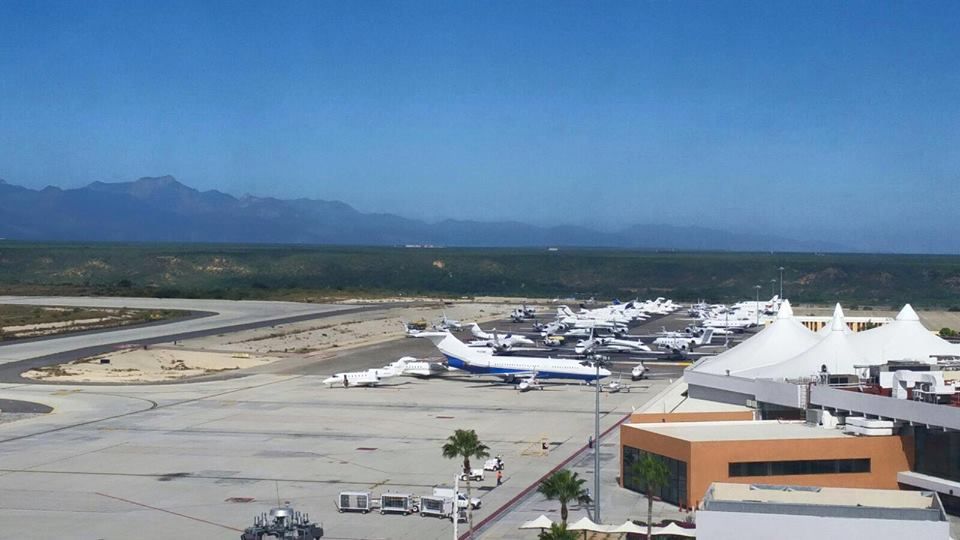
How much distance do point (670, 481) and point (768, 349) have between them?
81.9 ft

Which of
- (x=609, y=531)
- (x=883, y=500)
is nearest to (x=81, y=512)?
(x=609, y=531)

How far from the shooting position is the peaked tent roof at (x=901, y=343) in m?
69.6

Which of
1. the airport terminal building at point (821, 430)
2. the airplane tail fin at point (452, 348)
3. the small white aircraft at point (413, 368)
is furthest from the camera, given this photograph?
the small white aircraft at point (413, 368)

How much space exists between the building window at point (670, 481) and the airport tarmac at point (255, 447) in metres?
5.66

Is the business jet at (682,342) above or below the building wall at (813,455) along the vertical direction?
below

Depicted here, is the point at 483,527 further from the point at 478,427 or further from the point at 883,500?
the point at 478,427

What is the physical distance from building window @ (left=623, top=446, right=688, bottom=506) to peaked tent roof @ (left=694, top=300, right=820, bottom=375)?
16.9 metres

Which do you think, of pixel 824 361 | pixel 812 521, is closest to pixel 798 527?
pixel 812 521

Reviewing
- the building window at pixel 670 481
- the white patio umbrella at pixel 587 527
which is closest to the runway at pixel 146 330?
the building window at pixel 670 481

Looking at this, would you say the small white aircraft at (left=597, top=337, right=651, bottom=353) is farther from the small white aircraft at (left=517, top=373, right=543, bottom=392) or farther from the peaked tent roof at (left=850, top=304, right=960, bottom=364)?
the peaked tent roof at (left=850, top=304, right=960, bottom=364)

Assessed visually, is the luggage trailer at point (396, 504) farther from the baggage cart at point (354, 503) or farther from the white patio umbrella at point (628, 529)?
the white patio umbrella at point (628, 529)

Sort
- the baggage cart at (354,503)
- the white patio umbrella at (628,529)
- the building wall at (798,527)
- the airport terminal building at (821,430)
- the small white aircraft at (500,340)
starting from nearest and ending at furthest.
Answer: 1. the building wall at (798,527)
2. the white patio umbrella at (628,529)
3. the airport terminal building at (821,430)
4. the baggage cart at (354,503)
5. the small white aircraft at (500,340)

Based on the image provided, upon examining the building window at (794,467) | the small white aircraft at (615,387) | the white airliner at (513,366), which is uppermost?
the building window at (794,467)

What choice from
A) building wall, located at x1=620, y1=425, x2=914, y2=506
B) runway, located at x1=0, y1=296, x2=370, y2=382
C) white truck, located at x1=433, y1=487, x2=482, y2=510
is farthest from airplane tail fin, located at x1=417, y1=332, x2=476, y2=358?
building wall, located at x1=620, y1=425, x2=914, y2=506
